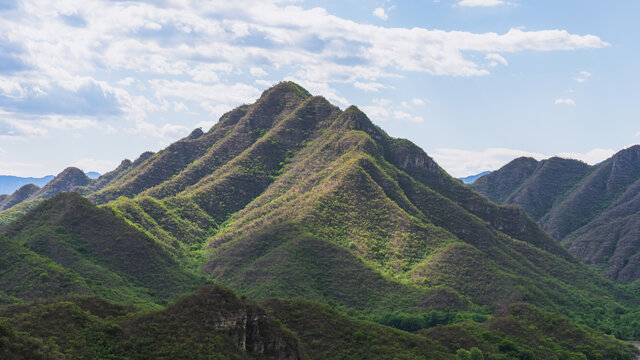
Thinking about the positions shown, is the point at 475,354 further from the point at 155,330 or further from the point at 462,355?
the point at 155,330

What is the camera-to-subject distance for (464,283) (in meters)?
186

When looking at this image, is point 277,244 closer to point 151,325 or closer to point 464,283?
point 464,283

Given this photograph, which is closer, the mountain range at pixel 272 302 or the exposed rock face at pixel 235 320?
the mountain range at pixel 272 302

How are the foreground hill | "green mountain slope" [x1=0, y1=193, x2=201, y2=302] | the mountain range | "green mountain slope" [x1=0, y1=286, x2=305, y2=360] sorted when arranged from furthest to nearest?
"green mountain slope" [x1=0, y1=193, x2=201, y2=302] → the mountain range → the foreground hill → "green mountain slope" [x1=0, y1=286, x2=305, y2=360]

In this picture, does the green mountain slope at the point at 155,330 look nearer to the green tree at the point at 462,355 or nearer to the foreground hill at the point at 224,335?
the foreground hill at the point at 224,335

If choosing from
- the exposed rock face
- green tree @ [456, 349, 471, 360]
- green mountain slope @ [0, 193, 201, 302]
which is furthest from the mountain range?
green tree @ [456, 349, 471, 360]

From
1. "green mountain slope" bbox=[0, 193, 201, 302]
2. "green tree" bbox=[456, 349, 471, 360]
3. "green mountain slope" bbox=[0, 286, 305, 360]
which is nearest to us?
"green mountain slope" bbox=[0, 286, 305, 360]

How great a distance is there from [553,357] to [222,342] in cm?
8578

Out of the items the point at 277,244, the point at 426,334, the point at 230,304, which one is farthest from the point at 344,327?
the point at 277,244

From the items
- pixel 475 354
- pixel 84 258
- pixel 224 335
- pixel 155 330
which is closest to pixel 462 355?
pixel 475 354

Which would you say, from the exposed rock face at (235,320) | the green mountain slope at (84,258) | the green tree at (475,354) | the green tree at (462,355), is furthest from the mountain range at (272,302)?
the green tree at (475,354)

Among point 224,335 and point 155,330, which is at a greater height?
point 155,330

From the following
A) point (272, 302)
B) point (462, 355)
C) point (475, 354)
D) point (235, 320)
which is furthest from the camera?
point (272, 302)

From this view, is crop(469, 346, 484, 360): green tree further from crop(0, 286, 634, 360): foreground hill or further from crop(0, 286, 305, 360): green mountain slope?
crop(0, 286, 305, 360): green mountain slope
